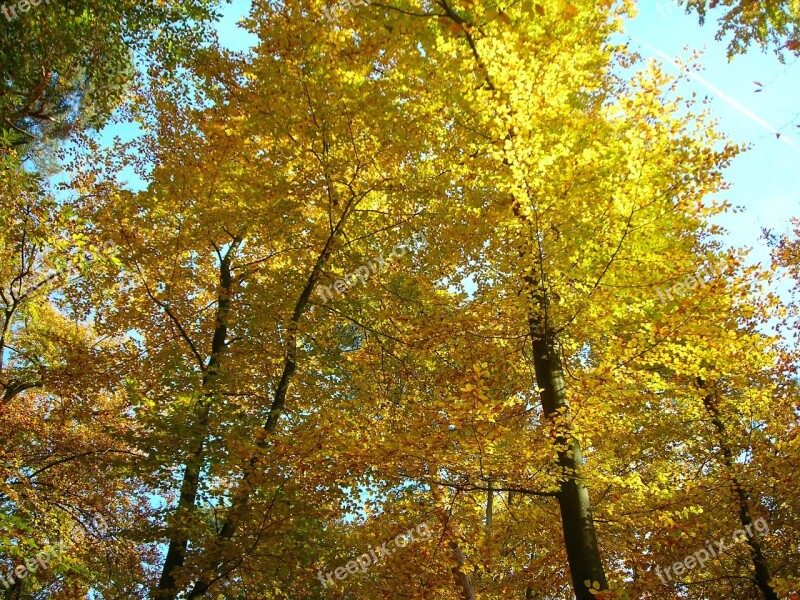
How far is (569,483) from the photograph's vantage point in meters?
4.66

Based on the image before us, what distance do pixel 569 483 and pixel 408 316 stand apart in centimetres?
256

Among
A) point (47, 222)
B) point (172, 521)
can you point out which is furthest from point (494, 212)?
point (172, 521)

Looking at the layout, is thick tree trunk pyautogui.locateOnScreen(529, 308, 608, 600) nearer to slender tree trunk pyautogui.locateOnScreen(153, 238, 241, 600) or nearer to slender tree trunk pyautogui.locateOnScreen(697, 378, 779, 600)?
slender tree trunk pyautogui.locateOnScreen(697, 378, 779, 600)

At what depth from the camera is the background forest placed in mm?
4230

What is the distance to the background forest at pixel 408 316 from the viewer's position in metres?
4.23

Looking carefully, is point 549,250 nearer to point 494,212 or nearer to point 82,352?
point 494,212

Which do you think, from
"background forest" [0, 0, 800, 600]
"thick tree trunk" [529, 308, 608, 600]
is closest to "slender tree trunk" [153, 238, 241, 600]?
"background forest" [0, 0, 800, 600]

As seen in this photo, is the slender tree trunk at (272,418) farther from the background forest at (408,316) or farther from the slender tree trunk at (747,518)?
the slender tree trunk at (747,518)

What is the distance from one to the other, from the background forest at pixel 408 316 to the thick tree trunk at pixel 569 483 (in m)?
0.03

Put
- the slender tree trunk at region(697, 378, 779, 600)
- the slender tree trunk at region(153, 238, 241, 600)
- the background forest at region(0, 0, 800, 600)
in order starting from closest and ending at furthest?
the background forest at region(0, 0, 800, 600)
the slender tree trunk at region(153, 238, 241, 600)
the slender tree trunk at region(697, 378, 779, 600)

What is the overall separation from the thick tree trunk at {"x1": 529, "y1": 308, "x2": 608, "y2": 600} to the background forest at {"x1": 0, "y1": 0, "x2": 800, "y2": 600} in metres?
0.03

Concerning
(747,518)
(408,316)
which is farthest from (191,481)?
(747,518)

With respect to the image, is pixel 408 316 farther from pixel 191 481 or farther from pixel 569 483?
pixel 191 481

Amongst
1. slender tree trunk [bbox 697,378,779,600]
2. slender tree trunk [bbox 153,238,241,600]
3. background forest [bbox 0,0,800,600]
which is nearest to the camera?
background forest [bbox 0,0,800,600]
